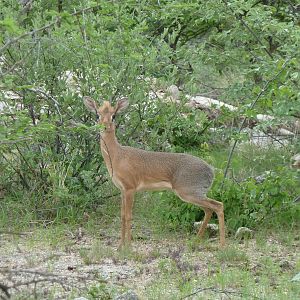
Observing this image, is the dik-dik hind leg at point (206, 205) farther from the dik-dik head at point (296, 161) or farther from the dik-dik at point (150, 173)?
the dik-dik head at point (296, 161)

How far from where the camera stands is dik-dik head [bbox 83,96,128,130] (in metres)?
8.50

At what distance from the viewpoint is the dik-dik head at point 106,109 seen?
8500 millimetres

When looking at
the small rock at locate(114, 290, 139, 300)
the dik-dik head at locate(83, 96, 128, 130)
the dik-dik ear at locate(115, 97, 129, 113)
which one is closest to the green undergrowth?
the dik-dik head at locate(83, 96, 128, 130)

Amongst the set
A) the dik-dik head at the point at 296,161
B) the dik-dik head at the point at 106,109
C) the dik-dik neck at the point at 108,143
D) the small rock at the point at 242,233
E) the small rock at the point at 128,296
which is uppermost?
the dik-dik head at the point at 106,109

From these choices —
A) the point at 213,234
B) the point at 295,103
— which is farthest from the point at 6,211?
the point at 295,103

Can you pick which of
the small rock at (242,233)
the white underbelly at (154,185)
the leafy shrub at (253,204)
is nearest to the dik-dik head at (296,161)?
the leafy shrub at (253,204)

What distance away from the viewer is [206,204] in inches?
340

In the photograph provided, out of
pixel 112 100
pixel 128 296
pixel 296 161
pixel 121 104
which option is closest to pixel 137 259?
pixel 121 104

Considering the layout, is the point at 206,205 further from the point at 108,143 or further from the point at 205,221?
the point at 108,143

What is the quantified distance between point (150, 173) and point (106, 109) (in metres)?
0.77

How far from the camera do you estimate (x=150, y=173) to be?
28.6 ft

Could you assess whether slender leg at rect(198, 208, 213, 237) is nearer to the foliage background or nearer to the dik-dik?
the dik-dik

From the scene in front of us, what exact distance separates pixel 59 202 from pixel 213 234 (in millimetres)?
1666

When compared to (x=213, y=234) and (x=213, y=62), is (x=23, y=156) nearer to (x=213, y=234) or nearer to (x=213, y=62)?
(x=213, y=234)
